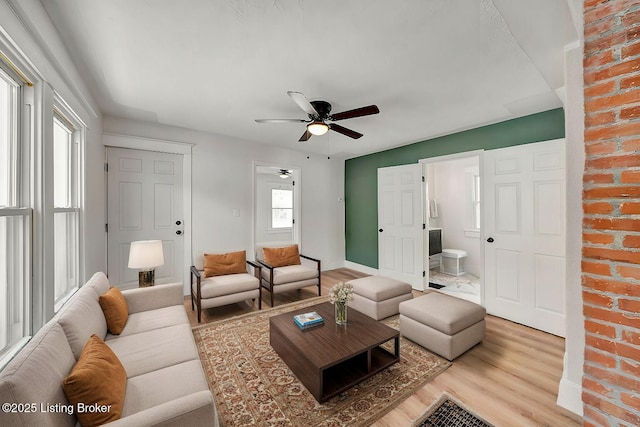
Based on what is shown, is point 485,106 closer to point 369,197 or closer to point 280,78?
point 280,78

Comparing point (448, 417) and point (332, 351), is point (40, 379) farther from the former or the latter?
point (448, 417)

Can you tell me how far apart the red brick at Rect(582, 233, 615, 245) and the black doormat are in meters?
1.26

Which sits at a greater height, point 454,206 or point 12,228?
point 454,206

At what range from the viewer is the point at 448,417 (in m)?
1.65

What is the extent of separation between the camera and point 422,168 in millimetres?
4156

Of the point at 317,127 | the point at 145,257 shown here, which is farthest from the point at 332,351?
the point at 145,257

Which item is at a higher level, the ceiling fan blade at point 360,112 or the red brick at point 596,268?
the ceiling fan blade at point 360,112

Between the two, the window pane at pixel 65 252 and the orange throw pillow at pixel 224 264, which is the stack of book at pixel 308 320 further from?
the window pane at pixel 65 252

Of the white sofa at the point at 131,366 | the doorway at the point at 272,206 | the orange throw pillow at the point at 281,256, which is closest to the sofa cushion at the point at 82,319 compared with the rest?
the white sofa at the point at 131,366

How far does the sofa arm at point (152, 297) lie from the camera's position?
229cm

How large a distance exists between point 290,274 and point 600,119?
3286 mm

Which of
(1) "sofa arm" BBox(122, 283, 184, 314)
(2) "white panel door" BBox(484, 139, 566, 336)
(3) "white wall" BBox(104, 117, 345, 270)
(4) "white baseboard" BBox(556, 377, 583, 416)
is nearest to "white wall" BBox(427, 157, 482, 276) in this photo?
(2) "white panel door" BBox(484, 139, 566, 336)

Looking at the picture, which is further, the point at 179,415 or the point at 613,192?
the point at 613,192

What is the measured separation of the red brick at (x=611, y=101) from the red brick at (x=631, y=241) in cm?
66
